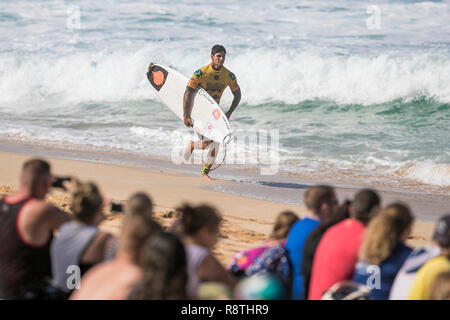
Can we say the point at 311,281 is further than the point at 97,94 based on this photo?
No

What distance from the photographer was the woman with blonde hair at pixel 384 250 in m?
3.55

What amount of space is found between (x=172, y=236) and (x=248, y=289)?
3.33 ft

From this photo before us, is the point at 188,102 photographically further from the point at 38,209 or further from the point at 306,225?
the point at 38,209

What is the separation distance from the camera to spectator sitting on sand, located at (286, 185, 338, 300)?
13.7 ft

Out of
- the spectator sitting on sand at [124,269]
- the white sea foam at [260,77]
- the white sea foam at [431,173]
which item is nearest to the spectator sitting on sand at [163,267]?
the spectator sitting on sand at [124,269]

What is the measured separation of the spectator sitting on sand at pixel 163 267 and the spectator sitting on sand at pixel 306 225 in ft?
4.20

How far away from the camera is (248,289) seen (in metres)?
3.88

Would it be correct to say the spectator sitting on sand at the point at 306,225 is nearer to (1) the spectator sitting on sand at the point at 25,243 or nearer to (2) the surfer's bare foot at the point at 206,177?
(1) the spectator sitting on sand at the point at 25,243

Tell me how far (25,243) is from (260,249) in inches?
55.8

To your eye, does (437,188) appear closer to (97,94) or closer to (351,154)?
(351,154)

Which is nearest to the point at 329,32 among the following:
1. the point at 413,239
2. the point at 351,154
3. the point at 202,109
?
the point at 351,154

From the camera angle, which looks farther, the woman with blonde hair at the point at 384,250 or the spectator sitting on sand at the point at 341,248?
the spectator sitting on sand at the point at 341,248

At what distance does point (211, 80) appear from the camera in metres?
9.06

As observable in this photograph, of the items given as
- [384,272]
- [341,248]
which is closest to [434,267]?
[384,272]
